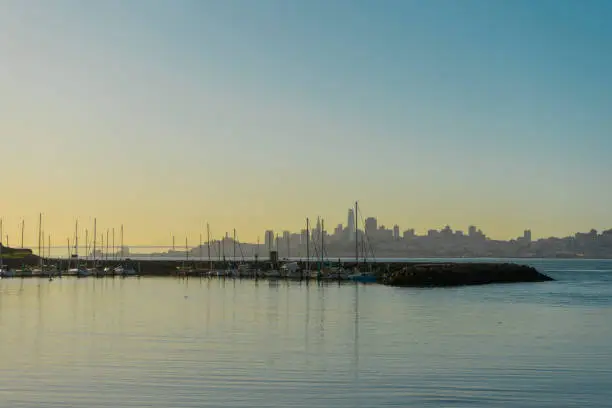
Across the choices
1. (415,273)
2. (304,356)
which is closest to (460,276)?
(415,273)

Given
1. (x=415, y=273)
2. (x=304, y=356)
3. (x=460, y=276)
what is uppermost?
(x=415, y=273)

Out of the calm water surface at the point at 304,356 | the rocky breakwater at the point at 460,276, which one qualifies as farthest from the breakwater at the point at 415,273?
the calm water surface at the point at 304,356

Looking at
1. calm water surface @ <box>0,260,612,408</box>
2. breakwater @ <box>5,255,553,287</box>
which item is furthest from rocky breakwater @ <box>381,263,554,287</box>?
calm water surface @ <box>0,260,612,408</box>

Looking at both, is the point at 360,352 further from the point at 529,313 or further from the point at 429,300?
the point at 429,300

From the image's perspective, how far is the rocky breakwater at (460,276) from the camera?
96.2 m

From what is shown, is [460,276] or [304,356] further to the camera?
[460,276]

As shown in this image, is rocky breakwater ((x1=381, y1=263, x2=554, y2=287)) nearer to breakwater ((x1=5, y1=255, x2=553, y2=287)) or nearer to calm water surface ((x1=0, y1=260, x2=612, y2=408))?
breakwater ((x1=5, y1=255, x2=553, y2=287))

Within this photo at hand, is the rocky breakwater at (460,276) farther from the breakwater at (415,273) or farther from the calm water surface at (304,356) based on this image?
the calm water surface at (304,356)

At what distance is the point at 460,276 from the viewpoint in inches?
3952

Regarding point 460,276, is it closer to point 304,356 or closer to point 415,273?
point 415,273

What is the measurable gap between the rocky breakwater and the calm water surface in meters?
39.2

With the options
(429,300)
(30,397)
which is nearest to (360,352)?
(30,397)

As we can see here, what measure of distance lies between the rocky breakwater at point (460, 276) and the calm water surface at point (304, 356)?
39.2 meters

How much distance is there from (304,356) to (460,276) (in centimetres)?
7247
